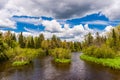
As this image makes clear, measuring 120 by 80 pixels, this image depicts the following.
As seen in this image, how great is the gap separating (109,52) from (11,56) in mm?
39258

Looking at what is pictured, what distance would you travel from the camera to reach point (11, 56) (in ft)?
253

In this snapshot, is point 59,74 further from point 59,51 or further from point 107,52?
point 107,52

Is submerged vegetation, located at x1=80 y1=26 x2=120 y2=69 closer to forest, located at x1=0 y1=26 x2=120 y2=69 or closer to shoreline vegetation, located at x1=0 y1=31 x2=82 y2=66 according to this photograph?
forest, located at x1=0 y1=26 x2=120 y2=69

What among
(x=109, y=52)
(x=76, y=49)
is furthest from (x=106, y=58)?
(x=76, y=49)

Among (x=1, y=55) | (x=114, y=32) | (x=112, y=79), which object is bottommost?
(x=112, y=79)

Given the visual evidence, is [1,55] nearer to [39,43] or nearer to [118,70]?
[118,70]

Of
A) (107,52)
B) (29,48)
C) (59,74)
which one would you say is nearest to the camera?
(59,74)

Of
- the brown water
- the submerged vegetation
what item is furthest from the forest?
the brown water

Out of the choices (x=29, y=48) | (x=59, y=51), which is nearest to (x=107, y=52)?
(x=59, y=51)

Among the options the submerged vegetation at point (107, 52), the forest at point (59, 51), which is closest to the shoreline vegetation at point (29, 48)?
the forest at point (59, 51)

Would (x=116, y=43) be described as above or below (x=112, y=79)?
above

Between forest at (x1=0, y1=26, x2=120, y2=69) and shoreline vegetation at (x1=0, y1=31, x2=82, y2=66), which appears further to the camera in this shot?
shoreline vegetation at (x1=0, y1=31, x2=82, y2=66)

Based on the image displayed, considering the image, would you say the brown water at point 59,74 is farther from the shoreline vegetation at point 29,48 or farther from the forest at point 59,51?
the shoreline vegetation at point 29,48

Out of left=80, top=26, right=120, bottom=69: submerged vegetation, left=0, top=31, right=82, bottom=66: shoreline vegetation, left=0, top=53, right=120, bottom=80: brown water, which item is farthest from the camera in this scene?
left=0, top=31, right=82, bottom=66: shoreline vegetation
